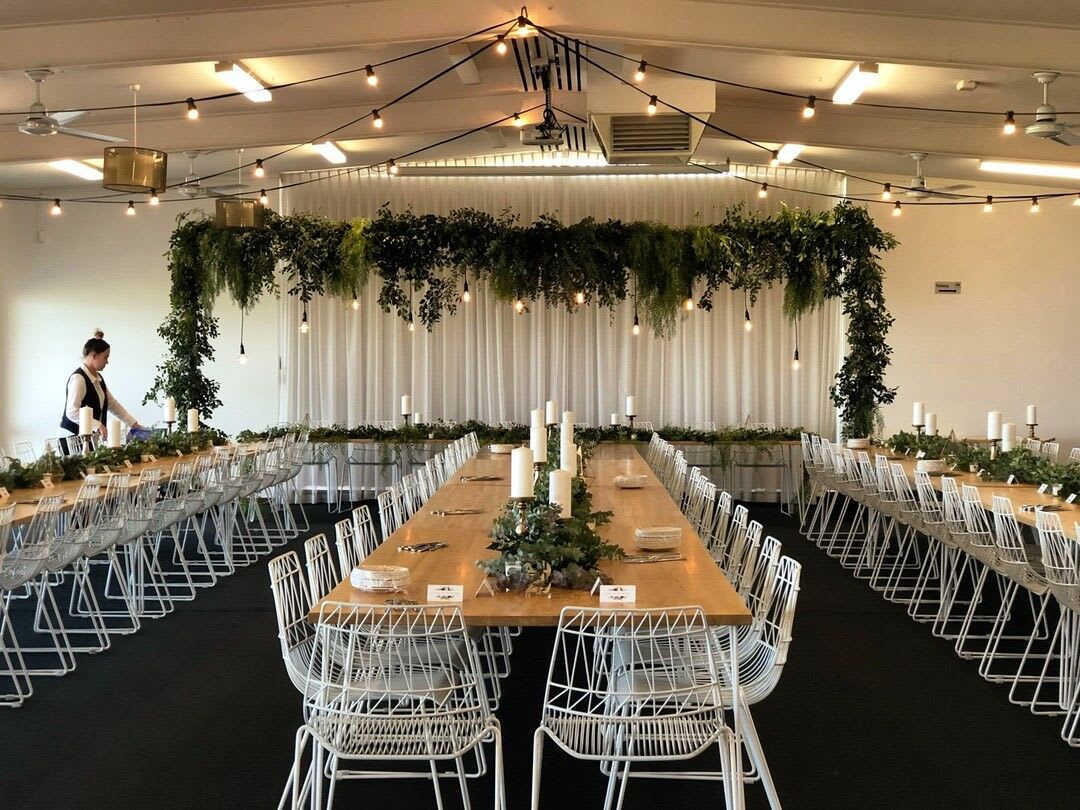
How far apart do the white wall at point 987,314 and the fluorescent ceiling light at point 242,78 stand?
304 inches

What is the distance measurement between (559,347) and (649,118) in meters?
4.64

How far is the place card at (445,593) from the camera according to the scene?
4.01m

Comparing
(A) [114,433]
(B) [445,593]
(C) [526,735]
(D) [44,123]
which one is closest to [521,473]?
(B) [445,593]

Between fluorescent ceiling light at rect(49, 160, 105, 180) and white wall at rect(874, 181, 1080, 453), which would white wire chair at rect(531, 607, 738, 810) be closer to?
fluorescent ceiling light at rect(49, 160, 105, 180)

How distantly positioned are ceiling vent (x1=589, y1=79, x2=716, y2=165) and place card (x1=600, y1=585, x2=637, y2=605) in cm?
559

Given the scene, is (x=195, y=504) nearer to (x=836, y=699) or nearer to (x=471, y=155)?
(x=836, y=699)

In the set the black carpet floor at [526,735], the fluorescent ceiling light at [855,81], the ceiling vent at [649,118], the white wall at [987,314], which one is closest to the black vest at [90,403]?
the black carpet floor at [526,735]

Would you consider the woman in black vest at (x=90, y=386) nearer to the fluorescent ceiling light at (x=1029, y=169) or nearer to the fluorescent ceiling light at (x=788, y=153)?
the fluorescent ceiling light at (x=788, y=153)

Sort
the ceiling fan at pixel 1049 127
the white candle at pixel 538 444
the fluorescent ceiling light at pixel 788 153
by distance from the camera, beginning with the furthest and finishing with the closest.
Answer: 1. the fluorescent ceiling light at pixel 788 153
2. the ceiling fan at pixel 1049 127
3. the white candle at pixel 538 444

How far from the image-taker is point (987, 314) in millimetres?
12867

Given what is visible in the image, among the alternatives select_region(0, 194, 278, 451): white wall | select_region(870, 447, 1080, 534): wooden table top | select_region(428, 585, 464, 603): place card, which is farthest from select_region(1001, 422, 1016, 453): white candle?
select_region(0, 194, 278, 451): white wall

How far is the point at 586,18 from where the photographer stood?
7293mm

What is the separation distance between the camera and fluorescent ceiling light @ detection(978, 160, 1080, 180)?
35.7 ft

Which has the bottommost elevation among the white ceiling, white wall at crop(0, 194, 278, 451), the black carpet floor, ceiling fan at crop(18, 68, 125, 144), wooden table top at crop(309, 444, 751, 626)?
the black carpet floor
